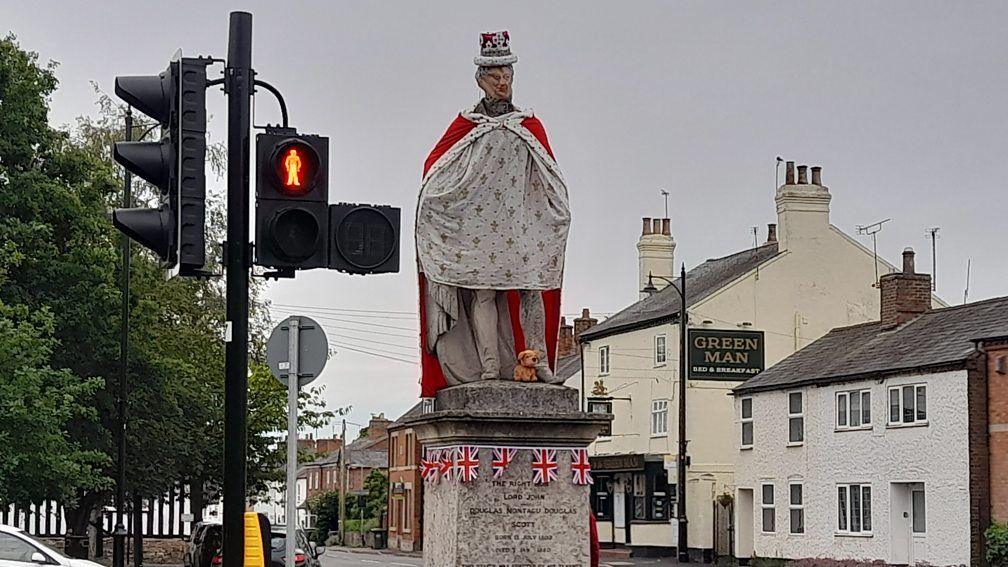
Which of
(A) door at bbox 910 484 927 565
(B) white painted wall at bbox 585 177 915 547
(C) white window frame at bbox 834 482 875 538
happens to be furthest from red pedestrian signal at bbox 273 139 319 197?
(B) white painted wall at bbox 585 177 915 547

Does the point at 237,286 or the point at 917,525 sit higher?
the point at 237,286

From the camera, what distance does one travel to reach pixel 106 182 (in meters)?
37.8

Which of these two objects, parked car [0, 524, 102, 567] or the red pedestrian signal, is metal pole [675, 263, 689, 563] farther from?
the red pedestrian signal

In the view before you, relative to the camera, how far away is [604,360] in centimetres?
6288

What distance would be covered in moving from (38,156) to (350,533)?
60.2m

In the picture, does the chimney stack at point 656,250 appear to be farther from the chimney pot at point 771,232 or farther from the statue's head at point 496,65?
the statue's head at point 496,65

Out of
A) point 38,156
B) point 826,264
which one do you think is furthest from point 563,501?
point 826,264

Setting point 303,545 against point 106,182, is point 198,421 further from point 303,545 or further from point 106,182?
point 303,545

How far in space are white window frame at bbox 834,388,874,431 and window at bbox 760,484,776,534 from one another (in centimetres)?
495

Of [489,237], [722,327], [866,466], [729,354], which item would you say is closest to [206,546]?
[489,237]

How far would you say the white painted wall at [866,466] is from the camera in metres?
38.6

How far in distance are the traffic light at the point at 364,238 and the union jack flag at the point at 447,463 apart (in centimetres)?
300

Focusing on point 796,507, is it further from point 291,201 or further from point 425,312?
point 291,201

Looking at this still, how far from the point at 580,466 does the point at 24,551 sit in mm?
12862
